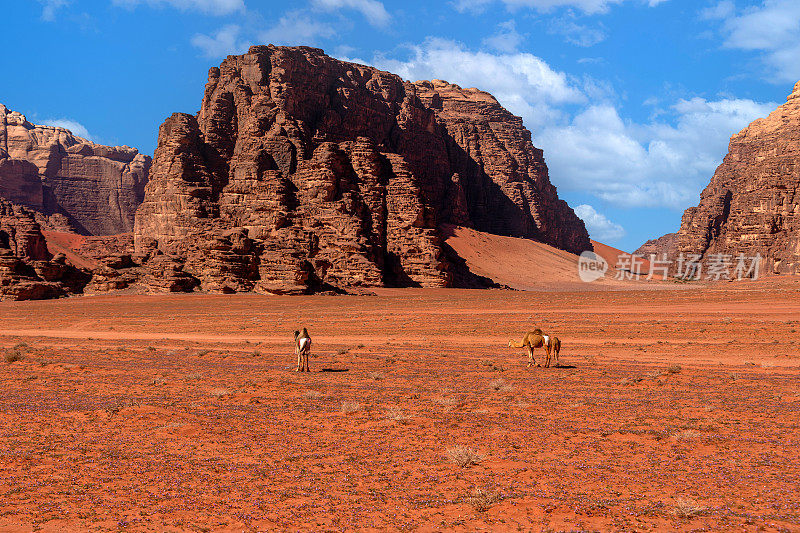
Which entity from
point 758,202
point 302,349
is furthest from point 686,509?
point 758,202

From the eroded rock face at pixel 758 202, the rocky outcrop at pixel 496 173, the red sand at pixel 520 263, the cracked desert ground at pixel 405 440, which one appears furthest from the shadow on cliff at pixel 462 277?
the cracked desert ground at pixel 405 440

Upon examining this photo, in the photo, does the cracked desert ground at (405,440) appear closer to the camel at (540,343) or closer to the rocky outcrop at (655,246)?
the camel at (540,343)

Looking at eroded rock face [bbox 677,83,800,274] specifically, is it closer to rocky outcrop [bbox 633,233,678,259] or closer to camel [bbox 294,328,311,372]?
rocky outcrop [bbox 633,233,678,259]

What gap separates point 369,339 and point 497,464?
2200 cm

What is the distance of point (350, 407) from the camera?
1205cm

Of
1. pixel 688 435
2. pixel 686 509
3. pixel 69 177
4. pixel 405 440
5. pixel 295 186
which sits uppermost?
pixel 69 177

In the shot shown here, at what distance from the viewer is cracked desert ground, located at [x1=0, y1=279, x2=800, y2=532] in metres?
6.65

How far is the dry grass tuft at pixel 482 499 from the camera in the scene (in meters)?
6.69

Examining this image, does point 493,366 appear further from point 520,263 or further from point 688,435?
point 520,263

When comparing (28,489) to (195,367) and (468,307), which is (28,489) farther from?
(468,307)

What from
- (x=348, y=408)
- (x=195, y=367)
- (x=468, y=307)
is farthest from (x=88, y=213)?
(x=348, y=408)

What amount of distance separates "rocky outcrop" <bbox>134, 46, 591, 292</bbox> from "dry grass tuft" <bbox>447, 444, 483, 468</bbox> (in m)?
45.9

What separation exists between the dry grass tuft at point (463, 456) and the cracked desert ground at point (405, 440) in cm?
7

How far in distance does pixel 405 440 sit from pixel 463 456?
5.56ft
